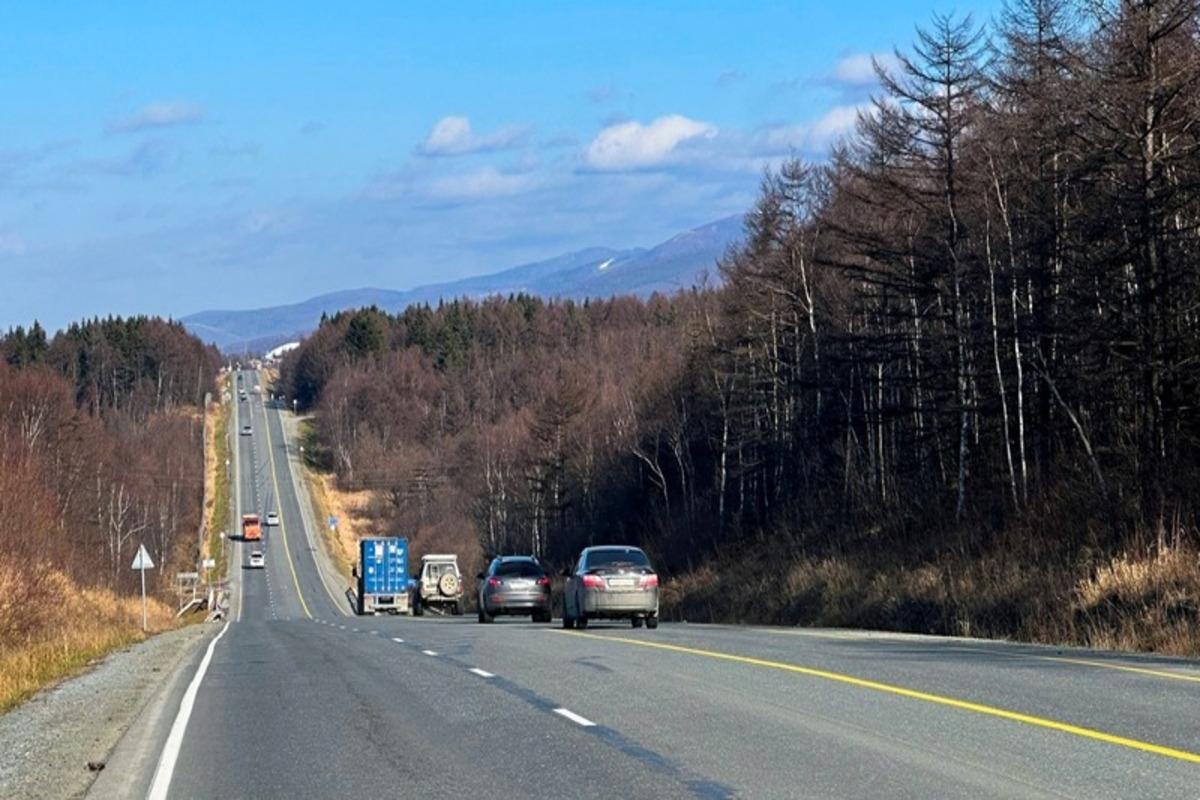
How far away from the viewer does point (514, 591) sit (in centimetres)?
4119

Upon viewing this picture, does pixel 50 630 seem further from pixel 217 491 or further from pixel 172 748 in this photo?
pixel 217 491

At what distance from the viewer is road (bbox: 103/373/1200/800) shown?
1080 cm

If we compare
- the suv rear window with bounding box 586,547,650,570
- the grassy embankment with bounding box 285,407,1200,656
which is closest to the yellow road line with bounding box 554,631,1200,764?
the grassy embankment with bounding box 285,407,1200,656

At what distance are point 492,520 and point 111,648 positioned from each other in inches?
3241

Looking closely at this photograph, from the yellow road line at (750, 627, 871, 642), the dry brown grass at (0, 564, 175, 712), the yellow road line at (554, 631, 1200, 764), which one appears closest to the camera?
Answer: the yellow road line at (554, 631, 1200, 764)

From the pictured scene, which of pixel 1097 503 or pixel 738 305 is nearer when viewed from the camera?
pixel 1097 503

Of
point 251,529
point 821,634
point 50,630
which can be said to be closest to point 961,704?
point 821,634

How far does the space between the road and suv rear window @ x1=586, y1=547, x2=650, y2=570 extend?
27.3ft

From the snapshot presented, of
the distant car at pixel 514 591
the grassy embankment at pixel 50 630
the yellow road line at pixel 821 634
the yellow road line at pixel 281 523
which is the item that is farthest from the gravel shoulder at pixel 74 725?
the yellow road line at pixel 281 523

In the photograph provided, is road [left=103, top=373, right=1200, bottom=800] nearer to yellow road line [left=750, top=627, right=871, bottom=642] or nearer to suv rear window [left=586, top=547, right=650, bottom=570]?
yellow road line [left=750, top=627, right=871, bottom=642]

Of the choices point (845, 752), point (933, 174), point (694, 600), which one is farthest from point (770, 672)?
point (694, 600)

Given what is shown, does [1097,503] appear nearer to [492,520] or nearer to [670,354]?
[670,354]

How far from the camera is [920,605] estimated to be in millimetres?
33531

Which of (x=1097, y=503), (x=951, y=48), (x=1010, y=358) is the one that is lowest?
(x=1097, y=503)
